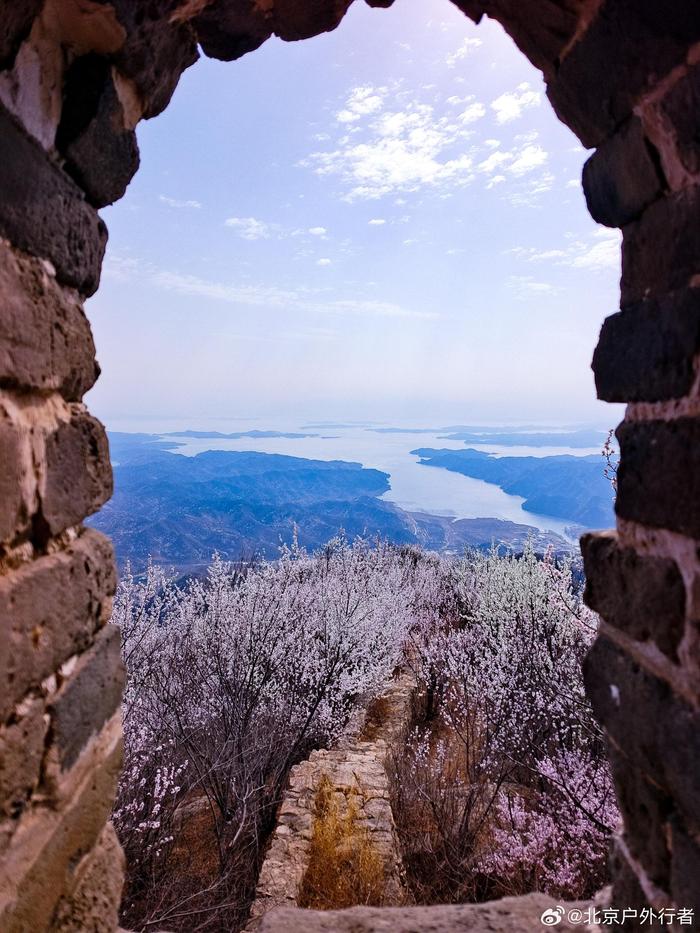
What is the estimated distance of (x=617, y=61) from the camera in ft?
4.03

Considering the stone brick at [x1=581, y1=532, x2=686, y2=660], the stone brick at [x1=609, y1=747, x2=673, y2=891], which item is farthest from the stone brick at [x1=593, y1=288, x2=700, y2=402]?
the stone brick at [x1=609, y1=747, x2=673, y2=891]

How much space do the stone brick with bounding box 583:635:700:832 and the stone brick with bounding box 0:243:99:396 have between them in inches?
55.4

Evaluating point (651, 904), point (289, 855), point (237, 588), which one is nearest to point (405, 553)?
point (237, 588)

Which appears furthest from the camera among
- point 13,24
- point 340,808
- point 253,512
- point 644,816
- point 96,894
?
point 253,512

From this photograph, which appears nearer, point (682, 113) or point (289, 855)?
point (682, 113)

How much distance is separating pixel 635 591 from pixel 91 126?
169cm

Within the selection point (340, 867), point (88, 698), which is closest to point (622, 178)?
point (88, 698)

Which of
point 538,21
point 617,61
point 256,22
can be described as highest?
point 256,22

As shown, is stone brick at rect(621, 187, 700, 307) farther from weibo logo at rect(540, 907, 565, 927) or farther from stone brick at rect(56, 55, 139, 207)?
weibo logo at rect(540, 907, 565, 927)

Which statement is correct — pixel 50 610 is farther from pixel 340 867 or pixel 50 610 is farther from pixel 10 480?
pixel 340 867

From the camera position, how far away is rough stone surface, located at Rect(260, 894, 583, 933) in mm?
1694

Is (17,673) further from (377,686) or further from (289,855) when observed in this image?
(377,686)

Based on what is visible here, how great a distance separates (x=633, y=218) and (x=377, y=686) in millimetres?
7745

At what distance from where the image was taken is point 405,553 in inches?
672
